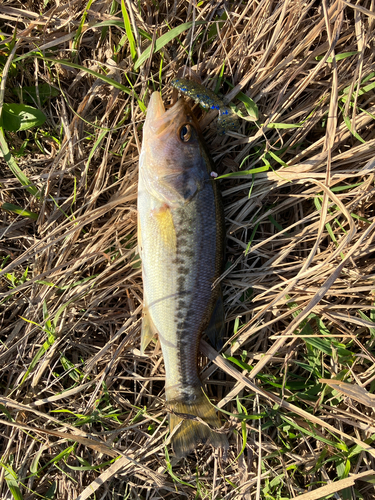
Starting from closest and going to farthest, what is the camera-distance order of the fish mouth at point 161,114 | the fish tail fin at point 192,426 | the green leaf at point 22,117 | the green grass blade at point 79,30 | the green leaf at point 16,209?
1. the fish mouth at point 161,114
2. the green grass blade at point 79,30
3. the fish tail fin at point 192,426
4. the green leaf at point 22,117
5. the green leaf at point 16,209

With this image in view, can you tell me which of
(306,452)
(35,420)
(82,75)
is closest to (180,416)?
(306,452)

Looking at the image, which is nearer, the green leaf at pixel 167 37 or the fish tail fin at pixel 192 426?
the green leaf at pixel 167 37

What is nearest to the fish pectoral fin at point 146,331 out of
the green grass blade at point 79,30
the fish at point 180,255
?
the fish at point 180,255

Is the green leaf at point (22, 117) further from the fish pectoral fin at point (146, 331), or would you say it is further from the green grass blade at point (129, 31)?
the fish pectoral fin at point (146, 331)

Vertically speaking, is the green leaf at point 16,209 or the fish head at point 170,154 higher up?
the fish head at point 170,154

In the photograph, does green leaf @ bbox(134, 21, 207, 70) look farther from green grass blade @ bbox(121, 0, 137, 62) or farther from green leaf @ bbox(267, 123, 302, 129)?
green leaf @ bbox(267, 123, 302, 129)
